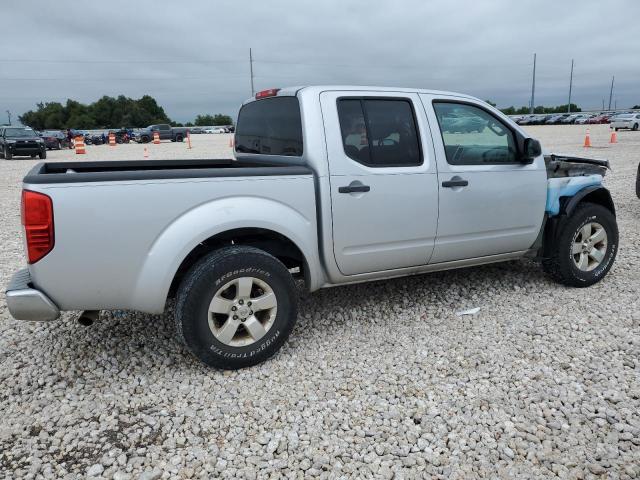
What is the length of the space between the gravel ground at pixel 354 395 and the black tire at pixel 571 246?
0.17 m

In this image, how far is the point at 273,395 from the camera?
3.22 metres

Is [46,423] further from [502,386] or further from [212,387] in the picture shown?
[502,386]

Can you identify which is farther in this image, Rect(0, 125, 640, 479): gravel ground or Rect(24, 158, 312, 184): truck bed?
Rect(24, 158, 312, 184): truck bed

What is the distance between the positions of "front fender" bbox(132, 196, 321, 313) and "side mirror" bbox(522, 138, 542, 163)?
7.08 feet

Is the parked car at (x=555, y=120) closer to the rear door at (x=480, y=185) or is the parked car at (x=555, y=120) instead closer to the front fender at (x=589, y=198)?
the front fender at (x=589, y=198)

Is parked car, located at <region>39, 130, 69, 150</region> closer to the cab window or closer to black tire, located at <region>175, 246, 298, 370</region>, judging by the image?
the cab window

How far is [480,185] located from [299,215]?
5.20ft

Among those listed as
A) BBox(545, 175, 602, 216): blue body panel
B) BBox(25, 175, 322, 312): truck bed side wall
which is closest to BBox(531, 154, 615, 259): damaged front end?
BBox(545, 175, 602, 216): blue body panel

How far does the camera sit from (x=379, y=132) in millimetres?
3902

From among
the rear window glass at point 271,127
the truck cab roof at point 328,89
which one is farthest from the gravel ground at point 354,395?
the truck cab roof at point 328,89

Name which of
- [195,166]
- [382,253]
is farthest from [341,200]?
[195,166]

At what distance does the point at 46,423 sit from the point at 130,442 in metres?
0.56

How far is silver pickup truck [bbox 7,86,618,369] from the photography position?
3008 millimetres

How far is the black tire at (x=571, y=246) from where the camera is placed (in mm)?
4688
